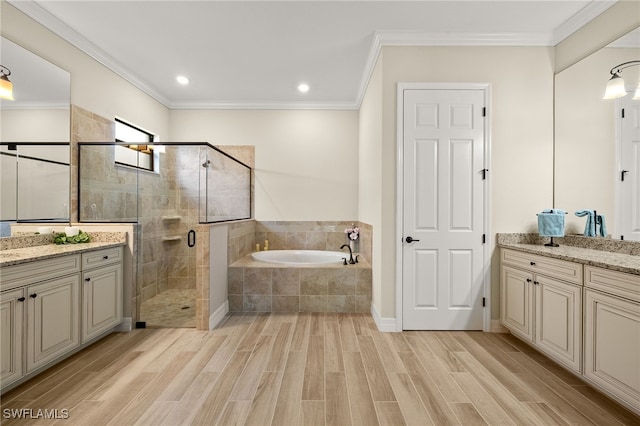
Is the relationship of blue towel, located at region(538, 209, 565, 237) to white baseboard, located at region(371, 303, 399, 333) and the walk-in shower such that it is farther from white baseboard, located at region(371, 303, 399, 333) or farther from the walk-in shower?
the walk-in shower

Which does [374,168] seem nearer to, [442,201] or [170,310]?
[442,201]

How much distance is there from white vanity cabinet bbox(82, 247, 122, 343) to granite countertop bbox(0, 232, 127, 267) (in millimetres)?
86

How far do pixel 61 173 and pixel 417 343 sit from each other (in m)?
3.79

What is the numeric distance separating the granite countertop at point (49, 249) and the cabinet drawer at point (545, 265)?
385 centimetres

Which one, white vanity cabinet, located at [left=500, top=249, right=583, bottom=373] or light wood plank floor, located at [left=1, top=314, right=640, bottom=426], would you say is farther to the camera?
white vanity cabinet, located at [left=500, top=249, right=583, bottom=373]

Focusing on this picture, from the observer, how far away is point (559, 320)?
236 cm

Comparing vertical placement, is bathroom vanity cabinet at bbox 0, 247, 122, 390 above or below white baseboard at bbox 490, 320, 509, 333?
above

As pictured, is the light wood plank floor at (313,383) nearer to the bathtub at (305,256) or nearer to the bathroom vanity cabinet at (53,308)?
the bathroom vanity cabinet at (53,308)

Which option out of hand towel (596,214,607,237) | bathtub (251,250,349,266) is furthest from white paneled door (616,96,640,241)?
bathtub (251,250,349,266)

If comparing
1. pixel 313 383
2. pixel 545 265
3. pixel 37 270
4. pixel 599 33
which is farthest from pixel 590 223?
pixel 37 270

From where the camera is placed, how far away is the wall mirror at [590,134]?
2.52m

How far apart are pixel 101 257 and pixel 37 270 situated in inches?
26.9

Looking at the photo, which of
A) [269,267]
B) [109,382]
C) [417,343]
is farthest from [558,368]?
[109,382]

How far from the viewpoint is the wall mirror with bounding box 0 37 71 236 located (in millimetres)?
2480
